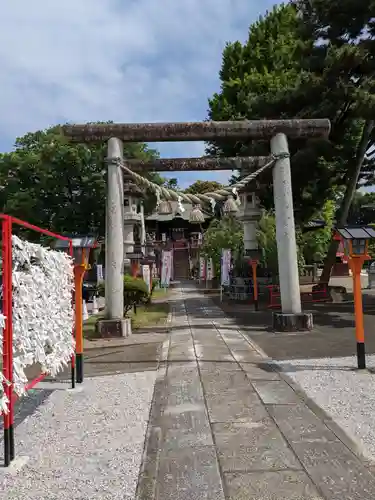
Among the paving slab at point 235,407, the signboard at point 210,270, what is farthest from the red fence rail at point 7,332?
the signboard at point 210,270

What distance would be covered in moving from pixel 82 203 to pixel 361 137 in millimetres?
16306

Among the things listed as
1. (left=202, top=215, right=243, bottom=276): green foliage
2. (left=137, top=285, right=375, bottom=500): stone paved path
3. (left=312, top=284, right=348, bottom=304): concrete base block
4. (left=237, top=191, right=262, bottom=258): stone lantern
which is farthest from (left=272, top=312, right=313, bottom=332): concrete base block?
(left=202, top=215, right=243, bottom=276): green foliage

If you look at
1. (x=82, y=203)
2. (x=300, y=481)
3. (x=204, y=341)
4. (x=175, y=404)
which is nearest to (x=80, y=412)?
(x=175, y=404)

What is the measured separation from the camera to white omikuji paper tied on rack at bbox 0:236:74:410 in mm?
3723

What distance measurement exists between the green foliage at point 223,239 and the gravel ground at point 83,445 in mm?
17346

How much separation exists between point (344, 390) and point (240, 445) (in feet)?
7.20

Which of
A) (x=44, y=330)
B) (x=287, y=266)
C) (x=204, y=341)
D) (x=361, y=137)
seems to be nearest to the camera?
(x=44, y=330)

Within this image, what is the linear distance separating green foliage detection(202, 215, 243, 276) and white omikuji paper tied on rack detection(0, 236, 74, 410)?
56.4ft

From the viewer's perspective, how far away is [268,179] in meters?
12.8

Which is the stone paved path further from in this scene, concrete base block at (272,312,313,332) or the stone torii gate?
the stone torii gate

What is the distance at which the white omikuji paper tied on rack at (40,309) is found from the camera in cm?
372

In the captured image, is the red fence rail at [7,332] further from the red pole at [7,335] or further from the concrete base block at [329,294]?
the concrete base block at [329,294]

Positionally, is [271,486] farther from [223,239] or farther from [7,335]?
[223,239]

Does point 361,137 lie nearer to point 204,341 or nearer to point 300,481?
point 204,341
